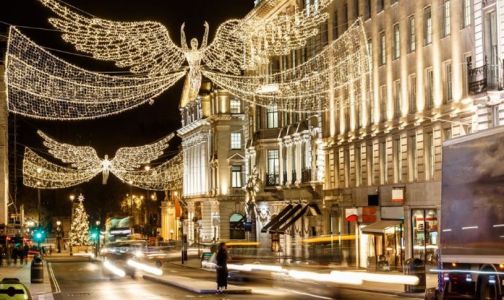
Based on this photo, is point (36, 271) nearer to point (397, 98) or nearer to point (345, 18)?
point (397, 98)

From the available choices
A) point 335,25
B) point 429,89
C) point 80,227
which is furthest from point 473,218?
point 80,227

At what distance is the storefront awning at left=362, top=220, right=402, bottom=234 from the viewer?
52.2m

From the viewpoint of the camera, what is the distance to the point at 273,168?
257 ft

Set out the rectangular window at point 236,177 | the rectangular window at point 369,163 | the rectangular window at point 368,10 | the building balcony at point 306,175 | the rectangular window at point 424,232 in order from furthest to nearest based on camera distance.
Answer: the rectangular window at point 236,177 → the building balcony at point 306,175 → the rectangular window at point 368,10 → the rectangular window at point 369,163 → the rectangular window at point 424,232

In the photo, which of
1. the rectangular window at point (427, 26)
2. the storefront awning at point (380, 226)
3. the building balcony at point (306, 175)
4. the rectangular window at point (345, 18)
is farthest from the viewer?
the building balcony at point (306, 175)

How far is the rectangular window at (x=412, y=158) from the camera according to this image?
49.6 metres

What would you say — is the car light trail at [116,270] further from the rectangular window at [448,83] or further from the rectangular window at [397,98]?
the rectangular window at [448,83]

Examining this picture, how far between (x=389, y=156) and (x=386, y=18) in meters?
6.80

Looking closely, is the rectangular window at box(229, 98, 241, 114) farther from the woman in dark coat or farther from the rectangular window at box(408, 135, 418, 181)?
the woman in dark coat

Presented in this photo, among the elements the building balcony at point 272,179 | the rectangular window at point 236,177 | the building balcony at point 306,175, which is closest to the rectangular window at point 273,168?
the building balcony at point 272,179

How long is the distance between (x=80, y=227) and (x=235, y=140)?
2799 cm

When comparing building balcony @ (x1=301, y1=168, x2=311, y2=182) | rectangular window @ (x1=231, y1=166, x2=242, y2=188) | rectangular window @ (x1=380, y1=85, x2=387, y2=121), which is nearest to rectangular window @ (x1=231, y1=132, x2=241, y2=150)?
rectangular window @ (x1=231, y1=166, x2=242, y2=188)

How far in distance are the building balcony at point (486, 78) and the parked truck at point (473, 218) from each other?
1741 centimetres

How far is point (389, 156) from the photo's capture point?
52.8 metres
